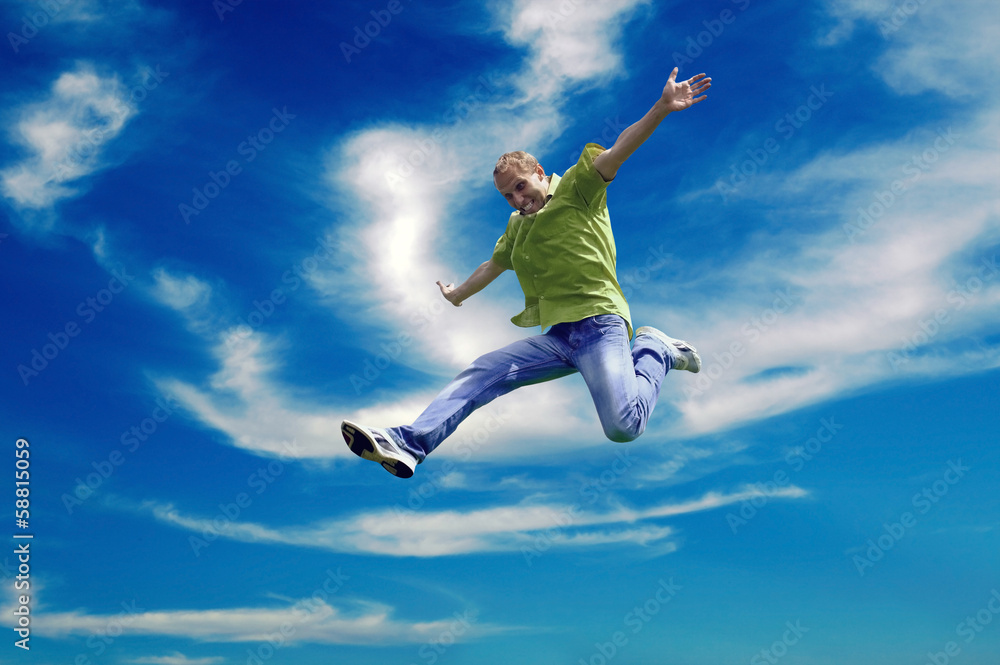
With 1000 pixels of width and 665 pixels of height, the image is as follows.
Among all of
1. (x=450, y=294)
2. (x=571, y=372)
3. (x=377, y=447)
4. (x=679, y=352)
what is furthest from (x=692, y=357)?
(x=377, y=447)

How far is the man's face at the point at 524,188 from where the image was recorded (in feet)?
21.4

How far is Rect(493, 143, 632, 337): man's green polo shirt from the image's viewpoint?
21.1 feet

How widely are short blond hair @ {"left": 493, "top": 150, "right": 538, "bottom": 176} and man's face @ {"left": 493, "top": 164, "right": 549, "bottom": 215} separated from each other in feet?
0.09

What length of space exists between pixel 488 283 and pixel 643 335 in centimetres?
156

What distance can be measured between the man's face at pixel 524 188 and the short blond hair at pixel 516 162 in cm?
3

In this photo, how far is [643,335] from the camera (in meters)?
7.67

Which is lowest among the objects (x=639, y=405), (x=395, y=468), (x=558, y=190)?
(x=395, y=468)

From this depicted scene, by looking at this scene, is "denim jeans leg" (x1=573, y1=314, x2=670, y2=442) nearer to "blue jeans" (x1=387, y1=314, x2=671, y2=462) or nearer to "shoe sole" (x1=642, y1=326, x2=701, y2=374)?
"blue jeans" (x1=387, y1=314, x2=671, y2=462)

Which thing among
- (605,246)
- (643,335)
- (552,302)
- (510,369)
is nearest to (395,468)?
(510,369)

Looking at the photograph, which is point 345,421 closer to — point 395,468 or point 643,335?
point 395,468

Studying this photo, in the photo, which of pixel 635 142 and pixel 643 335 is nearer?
pixel 635 142

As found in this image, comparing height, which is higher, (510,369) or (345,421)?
(510,369)

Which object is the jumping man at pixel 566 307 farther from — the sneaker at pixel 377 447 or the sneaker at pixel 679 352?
the sneaker at pixel 679 352

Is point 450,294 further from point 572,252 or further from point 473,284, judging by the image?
point 572,252
